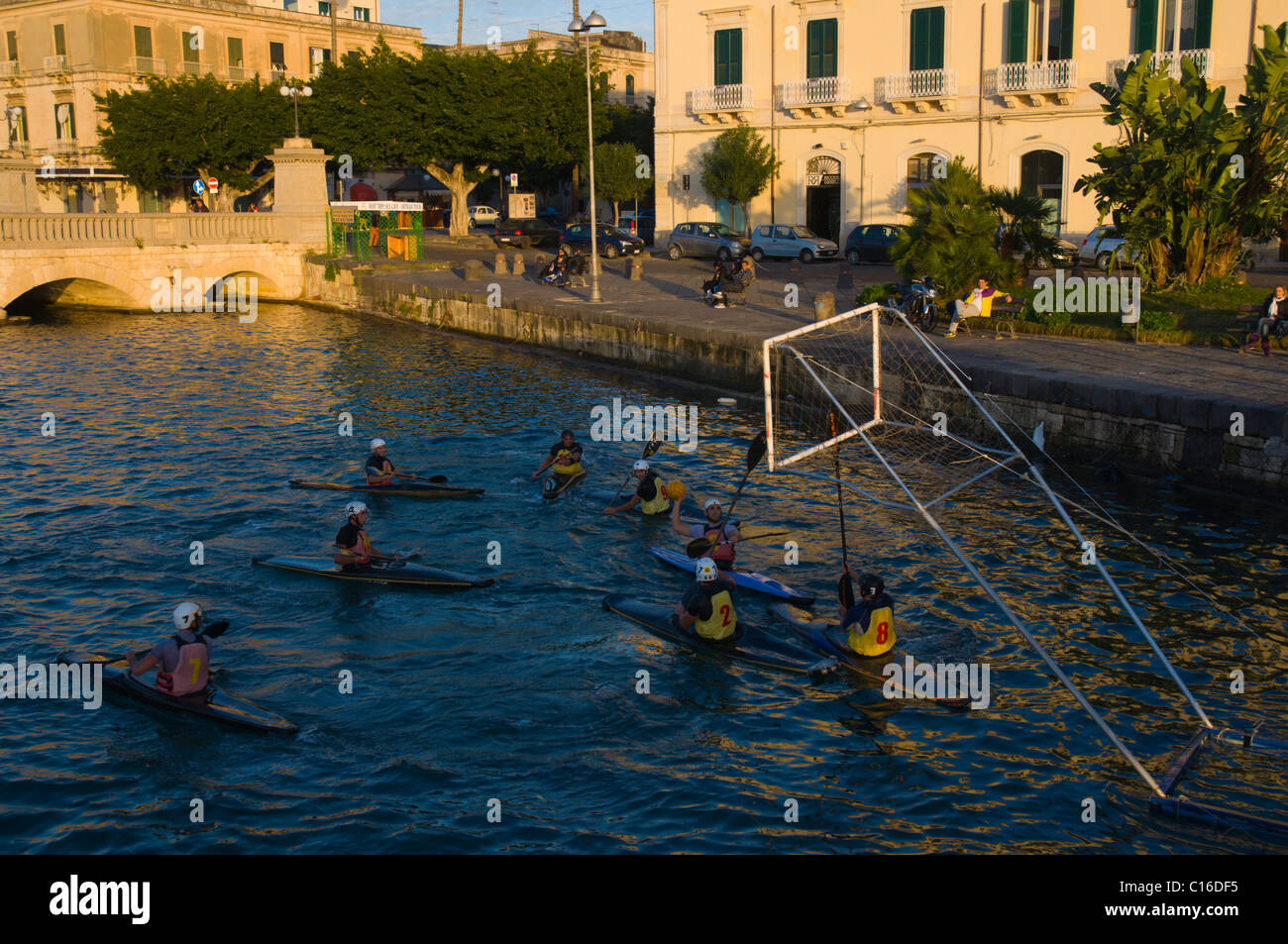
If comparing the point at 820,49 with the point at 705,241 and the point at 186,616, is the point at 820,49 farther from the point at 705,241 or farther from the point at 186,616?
the point at 186,616

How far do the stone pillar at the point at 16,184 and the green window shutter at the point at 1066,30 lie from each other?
1411 inches

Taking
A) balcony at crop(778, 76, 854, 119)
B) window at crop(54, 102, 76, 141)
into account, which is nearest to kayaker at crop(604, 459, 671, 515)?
balcony at crop(778, 76, 854, 119)

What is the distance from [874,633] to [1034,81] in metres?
31.9

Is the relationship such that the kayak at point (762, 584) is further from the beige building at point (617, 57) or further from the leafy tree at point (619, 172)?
the beige building at point (617, 57)

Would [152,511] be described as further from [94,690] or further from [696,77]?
[696,77]

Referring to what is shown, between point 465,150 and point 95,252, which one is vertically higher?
point 465,150

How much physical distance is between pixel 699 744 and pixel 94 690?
21.9ft

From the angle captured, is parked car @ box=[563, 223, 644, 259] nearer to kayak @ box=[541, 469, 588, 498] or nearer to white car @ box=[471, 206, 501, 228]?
white car @ box=[471, 206, 501, 228]

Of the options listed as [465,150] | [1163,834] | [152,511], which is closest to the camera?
[1163,834]

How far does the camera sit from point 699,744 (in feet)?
39.3

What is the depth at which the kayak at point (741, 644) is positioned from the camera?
13516 mm

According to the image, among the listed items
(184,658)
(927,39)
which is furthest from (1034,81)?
(184,658)

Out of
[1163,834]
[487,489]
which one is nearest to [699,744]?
[1163,834]

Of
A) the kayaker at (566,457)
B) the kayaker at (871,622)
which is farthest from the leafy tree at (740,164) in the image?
the kayaker at (871,622)
